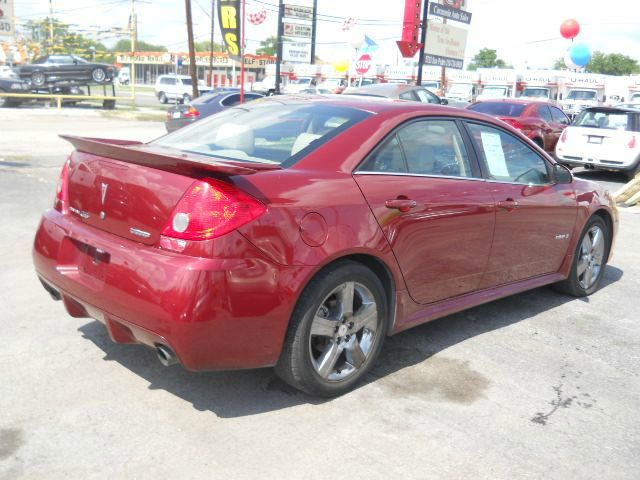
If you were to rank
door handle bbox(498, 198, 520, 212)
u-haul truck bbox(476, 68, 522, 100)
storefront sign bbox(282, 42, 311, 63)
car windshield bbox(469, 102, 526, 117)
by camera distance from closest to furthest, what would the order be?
door handle bbox(498, 198, 520, 212) < car windshield bbox(469, 102, 526, 117) < storefront sign bbox(282, 42, 311, 63) < u-haul truck bbox(476, 68, 522, 100)

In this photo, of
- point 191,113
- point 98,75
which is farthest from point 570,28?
point 191,113

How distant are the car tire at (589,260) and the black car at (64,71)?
31.6m

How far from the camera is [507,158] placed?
186 inches

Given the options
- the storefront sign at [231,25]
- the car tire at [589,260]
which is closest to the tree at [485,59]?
the storefront sign at [231,25]

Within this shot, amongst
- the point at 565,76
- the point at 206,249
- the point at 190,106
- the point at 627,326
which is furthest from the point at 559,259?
the point at 565,76

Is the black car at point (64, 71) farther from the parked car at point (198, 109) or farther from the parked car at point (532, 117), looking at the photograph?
the parked car at point (532, 117)

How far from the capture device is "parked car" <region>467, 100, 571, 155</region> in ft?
49.6

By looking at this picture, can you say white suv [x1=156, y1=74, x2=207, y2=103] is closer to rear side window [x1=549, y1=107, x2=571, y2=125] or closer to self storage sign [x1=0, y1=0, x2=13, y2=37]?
self storage sign [x1=0, y1=0, x2=13, y2=37]

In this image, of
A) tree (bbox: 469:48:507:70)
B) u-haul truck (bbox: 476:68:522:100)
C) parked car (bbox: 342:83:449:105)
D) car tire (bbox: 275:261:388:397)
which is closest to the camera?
car tire (bbox: 275:261:388:397)

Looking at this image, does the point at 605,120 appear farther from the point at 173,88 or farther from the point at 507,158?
the point at 173,88

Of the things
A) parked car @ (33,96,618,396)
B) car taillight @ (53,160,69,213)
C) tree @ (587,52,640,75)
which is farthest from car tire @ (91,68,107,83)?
tree @ (587,52,640,75)

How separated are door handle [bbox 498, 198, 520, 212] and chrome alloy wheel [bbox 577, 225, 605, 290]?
131 cm

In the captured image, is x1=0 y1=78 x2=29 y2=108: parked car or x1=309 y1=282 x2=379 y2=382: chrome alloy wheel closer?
x1=309 y1=282 x2=379 y2=382: chrome alloy wheel

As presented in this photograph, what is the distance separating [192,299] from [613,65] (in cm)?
10807
